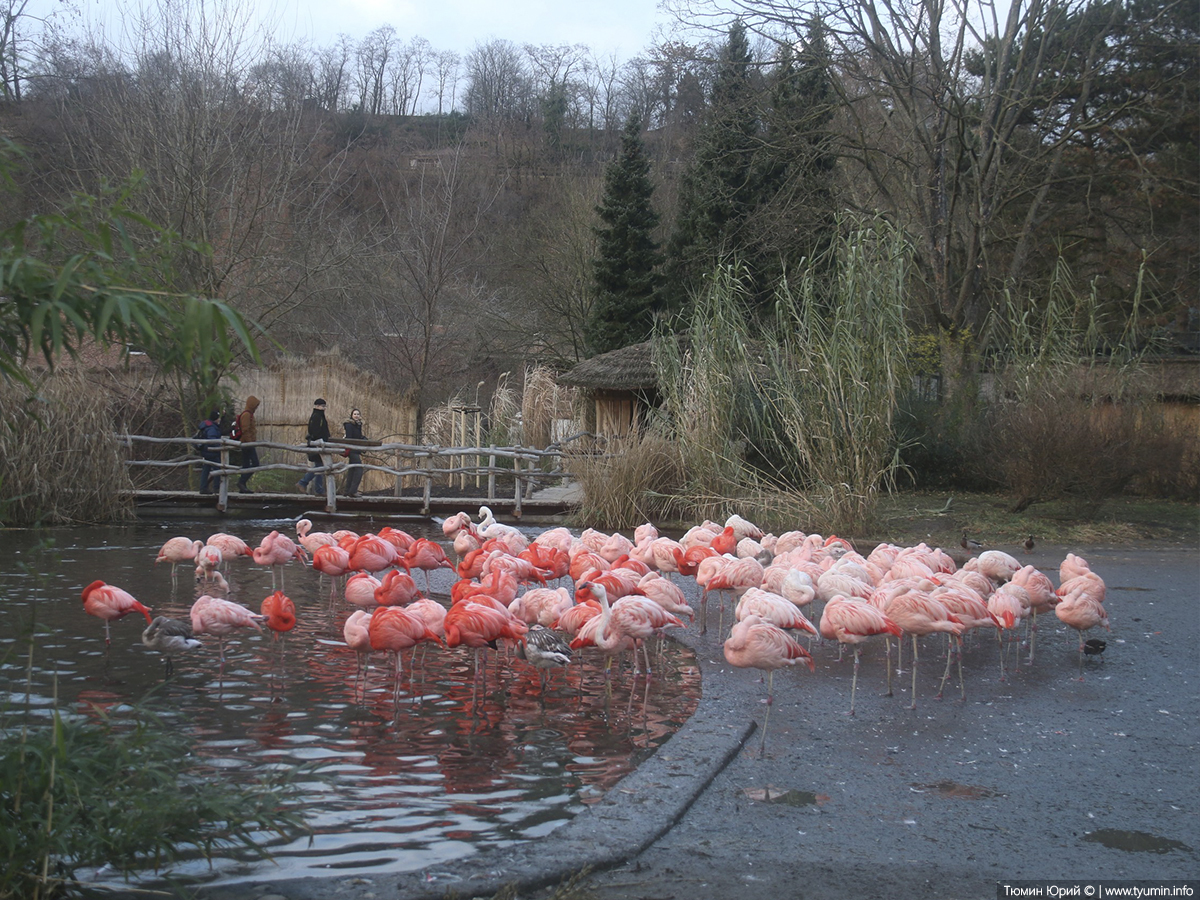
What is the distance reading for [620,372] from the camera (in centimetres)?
1848

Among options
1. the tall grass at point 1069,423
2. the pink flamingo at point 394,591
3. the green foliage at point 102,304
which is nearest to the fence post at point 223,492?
the pink flamingo at point 394,591

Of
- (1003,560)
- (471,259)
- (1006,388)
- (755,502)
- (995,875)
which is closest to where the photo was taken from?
(995,875)

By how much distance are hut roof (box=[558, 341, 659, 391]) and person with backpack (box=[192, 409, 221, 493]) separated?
6.42 m

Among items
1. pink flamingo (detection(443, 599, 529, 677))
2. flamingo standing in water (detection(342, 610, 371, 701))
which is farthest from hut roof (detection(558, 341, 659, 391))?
flamingo standing in water (detection(342, 610, 371, 701))

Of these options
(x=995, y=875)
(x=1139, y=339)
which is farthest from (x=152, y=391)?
(x=1139, y=339)

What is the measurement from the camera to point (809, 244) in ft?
68.9

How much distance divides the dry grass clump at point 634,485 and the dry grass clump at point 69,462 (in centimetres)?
658

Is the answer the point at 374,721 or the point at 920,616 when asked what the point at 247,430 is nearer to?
the point at 374,721

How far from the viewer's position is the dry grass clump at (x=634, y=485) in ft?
44.6

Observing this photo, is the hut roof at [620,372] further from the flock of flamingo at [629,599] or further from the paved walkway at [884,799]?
the paved walkway at [884,799]

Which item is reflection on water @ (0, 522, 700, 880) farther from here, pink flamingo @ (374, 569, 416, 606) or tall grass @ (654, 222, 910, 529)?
tall grass @ (654, 222, 910, 529)

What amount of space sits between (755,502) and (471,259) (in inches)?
826

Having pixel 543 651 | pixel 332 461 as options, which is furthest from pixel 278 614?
pixel 332 461

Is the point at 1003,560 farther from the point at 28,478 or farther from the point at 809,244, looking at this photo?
the point at 809,244
